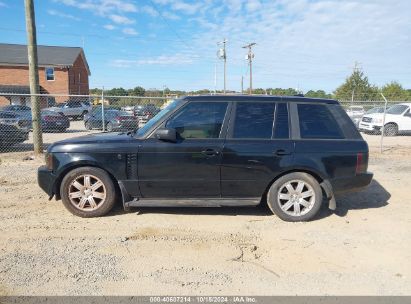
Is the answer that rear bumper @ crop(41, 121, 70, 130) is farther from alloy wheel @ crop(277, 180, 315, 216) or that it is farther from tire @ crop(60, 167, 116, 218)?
alloy wheel @ crop(277, 180, 315, 216)

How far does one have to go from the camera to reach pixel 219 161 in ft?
16.1

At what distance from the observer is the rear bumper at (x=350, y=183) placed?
5.09 m

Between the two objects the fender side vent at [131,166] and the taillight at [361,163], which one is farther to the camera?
the taillight at [361,163]

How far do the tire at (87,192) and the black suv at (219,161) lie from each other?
14 millimetres

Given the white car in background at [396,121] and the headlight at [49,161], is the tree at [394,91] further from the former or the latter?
the headlight at [49,161]

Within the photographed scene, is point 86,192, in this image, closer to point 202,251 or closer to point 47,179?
point 47,179

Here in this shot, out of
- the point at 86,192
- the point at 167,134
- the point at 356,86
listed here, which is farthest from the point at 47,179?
the point at 356,86

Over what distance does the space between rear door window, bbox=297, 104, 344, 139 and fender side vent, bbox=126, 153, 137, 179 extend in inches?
93.8

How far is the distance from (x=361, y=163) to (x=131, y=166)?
10.7ft

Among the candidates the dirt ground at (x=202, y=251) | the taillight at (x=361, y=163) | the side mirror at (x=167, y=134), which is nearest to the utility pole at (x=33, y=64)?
the dirt ground at (x=202, y=251)

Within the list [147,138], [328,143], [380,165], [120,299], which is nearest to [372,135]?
[380,165]

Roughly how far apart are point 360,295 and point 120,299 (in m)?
2.18

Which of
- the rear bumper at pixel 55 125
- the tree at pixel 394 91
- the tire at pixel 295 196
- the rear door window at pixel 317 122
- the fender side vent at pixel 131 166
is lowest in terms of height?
the tire at pixel 295 196

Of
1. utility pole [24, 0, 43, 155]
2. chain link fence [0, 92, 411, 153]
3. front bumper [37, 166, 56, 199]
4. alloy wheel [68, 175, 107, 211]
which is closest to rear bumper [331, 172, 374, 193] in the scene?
alloy wheel [68, 175, 107, 211]
